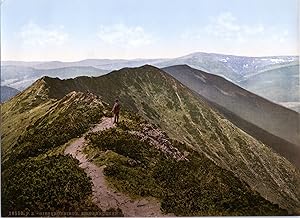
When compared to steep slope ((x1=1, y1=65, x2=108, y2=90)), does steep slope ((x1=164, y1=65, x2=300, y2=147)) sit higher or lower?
lower

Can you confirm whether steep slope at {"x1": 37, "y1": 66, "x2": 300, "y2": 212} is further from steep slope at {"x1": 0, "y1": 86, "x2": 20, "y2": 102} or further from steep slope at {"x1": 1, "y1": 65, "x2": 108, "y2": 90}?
steep slope at {"x1": 0, "y1": 86, "x2": 20, "y2": 102}

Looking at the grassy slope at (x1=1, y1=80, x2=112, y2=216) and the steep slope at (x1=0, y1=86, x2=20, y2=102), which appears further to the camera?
the steep slope at (x1=0, y1=86, x2=20, y2=102)

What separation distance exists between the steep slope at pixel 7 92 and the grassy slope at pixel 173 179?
49 cm

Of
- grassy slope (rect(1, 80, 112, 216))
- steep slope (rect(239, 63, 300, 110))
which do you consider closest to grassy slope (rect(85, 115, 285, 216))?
grassy slope (rect(1, 80, 112, 216))

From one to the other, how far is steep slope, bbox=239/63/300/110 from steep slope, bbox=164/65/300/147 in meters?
0.04

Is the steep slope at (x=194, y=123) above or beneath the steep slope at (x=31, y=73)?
beneath

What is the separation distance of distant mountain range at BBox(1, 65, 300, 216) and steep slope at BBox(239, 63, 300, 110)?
168 millimetres

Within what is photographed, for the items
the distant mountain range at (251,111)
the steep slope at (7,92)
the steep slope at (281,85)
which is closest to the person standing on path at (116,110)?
the distant mountain range at (251,111)

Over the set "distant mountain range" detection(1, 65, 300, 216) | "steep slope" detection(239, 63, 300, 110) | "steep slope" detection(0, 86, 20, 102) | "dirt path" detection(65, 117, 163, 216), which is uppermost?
"steep slope" detection(239, 63, 300, 110)

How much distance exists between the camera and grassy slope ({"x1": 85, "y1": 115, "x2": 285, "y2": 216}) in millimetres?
3318

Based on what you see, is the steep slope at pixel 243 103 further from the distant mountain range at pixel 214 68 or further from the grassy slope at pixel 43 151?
the grassy slope at pixel 43 151

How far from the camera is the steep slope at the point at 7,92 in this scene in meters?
3.51

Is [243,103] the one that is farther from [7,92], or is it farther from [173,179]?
[7,92]

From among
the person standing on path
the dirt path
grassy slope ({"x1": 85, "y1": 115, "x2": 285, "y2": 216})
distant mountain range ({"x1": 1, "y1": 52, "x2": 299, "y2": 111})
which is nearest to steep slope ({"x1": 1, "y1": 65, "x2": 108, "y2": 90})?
distant mountain range ({"x1": 1, "y1": 52, "x2": 299, "y2": 111})
